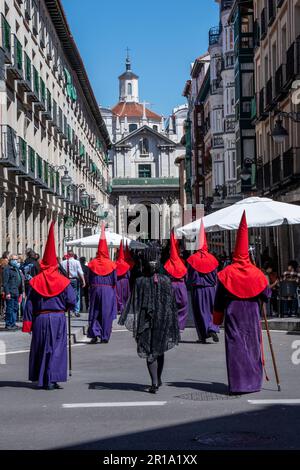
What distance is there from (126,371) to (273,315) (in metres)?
9.56

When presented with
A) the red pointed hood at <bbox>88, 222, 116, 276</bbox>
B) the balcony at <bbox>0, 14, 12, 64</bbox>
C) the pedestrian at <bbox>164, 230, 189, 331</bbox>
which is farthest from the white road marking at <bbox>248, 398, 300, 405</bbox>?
the balcony at <bbox>0, 14, 12, 64</bbox>

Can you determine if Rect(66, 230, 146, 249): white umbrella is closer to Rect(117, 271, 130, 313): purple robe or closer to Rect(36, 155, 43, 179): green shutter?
Rect(117, 271, 130, 313): purple robe

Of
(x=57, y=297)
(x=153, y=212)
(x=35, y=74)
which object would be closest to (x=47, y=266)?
(x=57, y=297)

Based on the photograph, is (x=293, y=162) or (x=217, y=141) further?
(x=217, y=141)

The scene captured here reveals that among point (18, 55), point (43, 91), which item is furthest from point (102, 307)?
point (43, 91)

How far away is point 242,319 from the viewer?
11.1m

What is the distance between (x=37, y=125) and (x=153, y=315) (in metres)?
24.1

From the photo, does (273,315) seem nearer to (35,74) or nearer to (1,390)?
(1,390)

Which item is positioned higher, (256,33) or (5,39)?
(256,33)

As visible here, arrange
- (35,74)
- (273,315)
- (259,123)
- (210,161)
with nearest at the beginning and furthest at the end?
(273,315), (35,74), (259,123), (210,161)

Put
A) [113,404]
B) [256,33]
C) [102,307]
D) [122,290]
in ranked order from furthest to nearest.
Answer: [256,33] → [122,290] → [102,307] → [113,404]

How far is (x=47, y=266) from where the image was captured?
12125 mm

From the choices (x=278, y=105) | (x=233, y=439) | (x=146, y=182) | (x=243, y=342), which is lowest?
(x=233, y=439)

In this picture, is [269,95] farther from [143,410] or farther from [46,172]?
[143,410]
